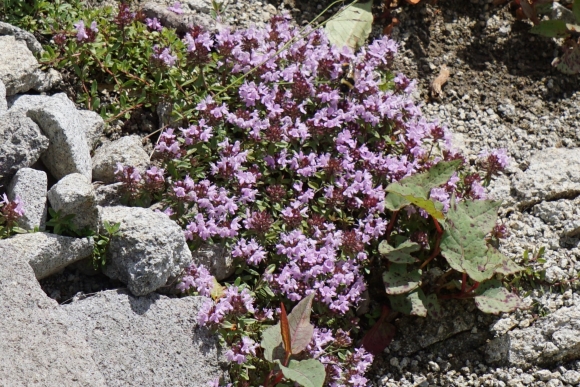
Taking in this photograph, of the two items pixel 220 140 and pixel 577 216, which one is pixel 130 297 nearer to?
pixel 220 140

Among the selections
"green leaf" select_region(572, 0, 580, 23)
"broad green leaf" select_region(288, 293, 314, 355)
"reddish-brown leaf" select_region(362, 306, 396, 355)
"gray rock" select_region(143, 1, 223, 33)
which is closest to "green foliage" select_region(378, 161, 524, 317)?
"reddish-brown leaf" select_region(362, 306, 396, 355)

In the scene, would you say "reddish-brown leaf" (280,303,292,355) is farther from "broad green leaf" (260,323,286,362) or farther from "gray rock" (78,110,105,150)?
"gray rock" (78,110,105,150)

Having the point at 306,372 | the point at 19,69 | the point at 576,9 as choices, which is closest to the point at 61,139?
the point at 19,69

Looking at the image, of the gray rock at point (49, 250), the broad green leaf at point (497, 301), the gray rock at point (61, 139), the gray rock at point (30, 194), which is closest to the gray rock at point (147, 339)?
the gray rock at point (49, 250)

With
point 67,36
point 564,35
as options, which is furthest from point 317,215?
point 564,35

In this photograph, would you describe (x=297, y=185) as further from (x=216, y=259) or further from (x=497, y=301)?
(x=497, y=301)

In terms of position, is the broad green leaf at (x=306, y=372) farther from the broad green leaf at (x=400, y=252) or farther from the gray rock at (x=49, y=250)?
the gray rock at (x=49, y=250)

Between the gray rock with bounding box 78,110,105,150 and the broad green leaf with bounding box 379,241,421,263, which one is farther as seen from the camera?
the gray rock with bounding box 78,110,105,150
